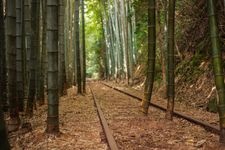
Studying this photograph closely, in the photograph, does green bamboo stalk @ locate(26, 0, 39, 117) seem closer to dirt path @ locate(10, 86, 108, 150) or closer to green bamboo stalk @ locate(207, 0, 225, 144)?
dirt path @ locate(10, 86, 108, 150)

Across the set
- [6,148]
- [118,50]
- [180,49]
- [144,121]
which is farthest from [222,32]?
[118,50]

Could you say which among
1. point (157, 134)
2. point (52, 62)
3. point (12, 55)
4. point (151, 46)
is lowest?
point (157, 134)

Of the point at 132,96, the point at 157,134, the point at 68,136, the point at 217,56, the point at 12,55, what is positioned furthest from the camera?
the point at 132,96

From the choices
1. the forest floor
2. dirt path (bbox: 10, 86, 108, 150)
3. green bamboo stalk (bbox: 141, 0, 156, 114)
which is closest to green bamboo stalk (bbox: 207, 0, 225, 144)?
the forest floor

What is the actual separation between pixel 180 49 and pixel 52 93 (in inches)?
344

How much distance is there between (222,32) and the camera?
10.3 metres

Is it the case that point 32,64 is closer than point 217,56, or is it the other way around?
point 217,56

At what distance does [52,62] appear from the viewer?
569cm

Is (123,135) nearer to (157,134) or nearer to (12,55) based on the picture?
(157,134)

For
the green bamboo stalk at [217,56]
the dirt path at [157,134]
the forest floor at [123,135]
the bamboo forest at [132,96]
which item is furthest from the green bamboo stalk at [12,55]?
the green bamboo stalk at [217,56]

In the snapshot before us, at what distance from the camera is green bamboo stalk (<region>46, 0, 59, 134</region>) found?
5633 mm

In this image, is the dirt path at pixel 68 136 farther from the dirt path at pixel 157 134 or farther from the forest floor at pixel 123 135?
the dirt path at pixel 157 134

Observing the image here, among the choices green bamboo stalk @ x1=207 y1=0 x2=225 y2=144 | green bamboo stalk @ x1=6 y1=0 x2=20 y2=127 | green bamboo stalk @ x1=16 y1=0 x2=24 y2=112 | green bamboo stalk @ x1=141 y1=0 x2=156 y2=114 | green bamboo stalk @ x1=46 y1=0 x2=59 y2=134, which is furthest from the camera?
green bamboo stalk @ x1=16 y1=0 x2=24 y2=112

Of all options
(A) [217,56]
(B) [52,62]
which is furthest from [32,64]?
(A) [217,56]
